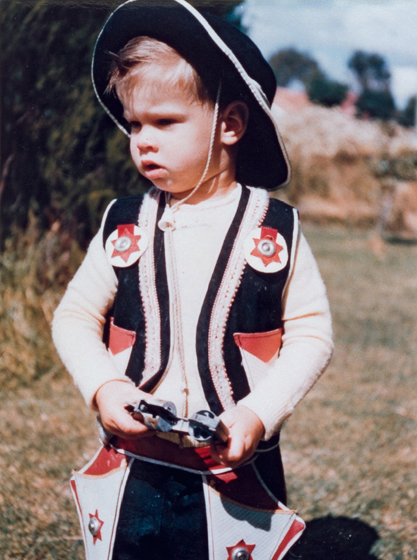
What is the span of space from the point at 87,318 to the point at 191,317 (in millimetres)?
293

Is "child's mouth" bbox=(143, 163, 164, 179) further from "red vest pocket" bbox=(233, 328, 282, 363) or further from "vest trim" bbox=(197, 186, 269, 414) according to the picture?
"red vest pocket" bbox=(233, 328, 282, 363)

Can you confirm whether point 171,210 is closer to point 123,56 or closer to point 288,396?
point 123,56

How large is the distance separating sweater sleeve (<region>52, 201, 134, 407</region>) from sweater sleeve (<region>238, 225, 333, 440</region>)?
35cm

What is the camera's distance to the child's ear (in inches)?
63.6

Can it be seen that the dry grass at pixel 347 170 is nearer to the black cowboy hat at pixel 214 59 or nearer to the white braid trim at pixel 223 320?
the black cowboy hat at pixel 214 59

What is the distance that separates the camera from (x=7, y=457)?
2.97 meters

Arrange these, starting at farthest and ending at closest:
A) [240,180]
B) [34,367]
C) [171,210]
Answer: [34,367] → [240,180] → [171,210]

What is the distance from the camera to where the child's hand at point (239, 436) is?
139cm

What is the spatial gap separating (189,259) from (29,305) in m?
2.61

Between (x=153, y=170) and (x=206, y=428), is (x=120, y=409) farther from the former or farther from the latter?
(x=153, y=170)

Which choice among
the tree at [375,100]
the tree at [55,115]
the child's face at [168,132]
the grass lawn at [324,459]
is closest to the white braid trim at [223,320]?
the child's face at [168,132]

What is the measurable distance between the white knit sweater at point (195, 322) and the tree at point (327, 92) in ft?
37.3

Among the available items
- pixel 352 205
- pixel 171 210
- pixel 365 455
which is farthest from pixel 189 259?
pixel 352 205

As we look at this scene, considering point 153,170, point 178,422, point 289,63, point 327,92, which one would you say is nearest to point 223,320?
point 178,422
